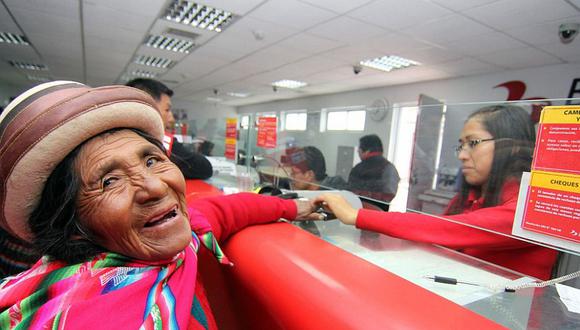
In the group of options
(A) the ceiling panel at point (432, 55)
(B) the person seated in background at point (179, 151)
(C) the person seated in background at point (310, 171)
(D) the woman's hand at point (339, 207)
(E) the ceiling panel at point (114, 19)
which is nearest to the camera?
(D) the woman's hand at point (339, 207)

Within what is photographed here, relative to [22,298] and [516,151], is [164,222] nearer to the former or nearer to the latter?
[22,298]

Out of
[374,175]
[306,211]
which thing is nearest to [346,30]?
[374,175]

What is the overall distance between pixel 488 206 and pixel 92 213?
890 mm

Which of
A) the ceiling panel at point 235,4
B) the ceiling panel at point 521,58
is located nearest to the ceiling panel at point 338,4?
the ceiling panel at point 235,4

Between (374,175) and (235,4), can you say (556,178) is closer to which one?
(374,175)

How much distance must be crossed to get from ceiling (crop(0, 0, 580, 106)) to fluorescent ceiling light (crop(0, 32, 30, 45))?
134 millimetres

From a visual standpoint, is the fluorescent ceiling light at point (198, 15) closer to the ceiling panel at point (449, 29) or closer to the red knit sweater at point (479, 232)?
the ceiling panel at point (449, 29)

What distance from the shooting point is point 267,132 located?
A: 6.31 feet

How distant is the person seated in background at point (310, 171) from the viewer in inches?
62.6

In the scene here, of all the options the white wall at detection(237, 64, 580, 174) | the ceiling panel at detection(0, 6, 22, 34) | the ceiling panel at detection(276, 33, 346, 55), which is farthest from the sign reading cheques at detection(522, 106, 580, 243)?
the ceiling panel at detection(0, 6, 22, 34)

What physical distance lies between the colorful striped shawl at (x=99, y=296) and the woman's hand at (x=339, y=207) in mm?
538

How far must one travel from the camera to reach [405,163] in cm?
142

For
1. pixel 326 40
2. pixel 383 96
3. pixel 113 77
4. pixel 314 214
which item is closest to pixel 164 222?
A: pixel 314 214

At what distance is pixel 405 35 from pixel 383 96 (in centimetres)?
347
